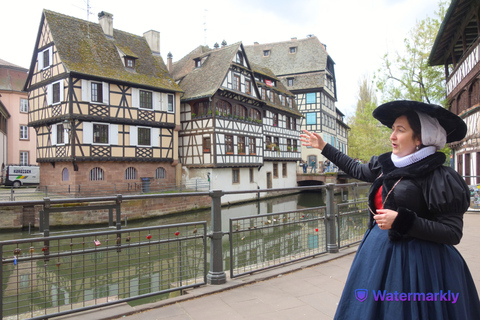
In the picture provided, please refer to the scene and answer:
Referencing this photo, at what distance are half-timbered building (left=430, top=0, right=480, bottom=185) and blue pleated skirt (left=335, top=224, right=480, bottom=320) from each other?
12570 mm

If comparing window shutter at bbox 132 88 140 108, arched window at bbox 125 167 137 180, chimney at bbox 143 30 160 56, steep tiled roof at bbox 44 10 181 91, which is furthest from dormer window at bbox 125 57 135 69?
arched window at bbox 125 167 137 180

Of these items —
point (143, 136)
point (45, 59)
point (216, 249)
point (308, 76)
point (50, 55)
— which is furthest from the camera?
point (308, 76)

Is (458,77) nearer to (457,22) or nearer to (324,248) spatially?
(457,22)

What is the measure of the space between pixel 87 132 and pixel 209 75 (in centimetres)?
1060

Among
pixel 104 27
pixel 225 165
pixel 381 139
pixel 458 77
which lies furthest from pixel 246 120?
pixel 458 77

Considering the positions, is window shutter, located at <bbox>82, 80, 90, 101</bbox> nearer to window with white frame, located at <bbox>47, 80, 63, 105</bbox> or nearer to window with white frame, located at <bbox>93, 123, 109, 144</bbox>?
window with white frame, located at <bbox>47, 80, 63, 105</bbox>

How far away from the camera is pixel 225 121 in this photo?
90.4 feet

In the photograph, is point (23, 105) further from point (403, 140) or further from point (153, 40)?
point (403, 140)

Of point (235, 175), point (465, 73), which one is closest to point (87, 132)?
point (235, 175)

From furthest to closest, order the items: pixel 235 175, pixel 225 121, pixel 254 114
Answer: pixel 254 114 < pixel 235 175 < pixel 225 121

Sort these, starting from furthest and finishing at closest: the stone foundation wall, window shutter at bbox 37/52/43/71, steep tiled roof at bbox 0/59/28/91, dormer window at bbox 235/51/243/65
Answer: steep tiled roof at bbox 0/59/28/91, dormer window at bbox 235/51/243/65, window shutter at bbox 37/52/43/71, the stone foundation wall

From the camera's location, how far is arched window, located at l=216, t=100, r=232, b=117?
2719cm

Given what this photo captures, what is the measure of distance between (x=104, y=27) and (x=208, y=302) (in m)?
25.4

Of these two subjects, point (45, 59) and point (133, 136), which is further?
point (133, 136)
